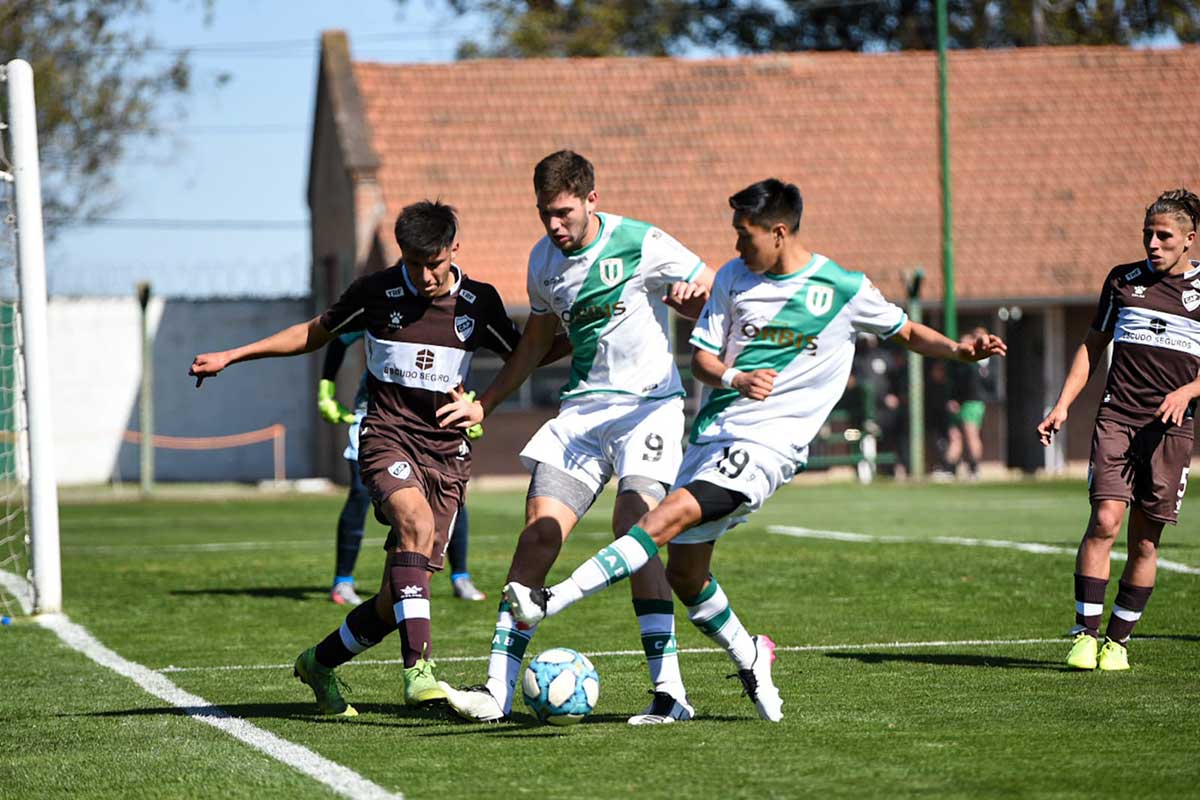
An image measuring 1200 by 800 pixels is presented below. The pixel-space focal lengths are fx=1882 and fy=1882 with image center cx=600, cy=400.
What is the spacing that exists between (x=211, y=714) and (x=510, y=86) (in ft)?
88.5

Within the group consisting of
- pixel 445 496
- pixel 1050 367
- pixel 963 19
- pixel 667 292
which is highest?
pixel 963 19

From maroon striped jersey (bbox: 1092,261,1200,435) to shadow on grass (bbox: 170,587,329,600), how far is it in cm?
593

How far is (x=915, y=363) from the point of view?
1145 inches

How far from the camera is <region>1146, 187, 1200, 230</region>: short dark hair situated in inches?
332

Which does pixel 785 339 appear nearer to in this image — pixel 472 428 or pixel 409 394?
pixel 472 428

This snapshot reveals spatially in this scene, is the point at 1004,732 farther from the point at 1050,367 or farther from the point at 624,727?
the point at 1050,367

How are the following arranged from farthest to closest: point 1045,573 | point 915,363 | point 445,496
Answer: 1. point 915,363
2. point 1045,573
3. point 445,496

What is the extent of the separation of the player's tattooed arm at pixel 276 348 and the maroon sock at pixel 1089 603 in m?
3.64

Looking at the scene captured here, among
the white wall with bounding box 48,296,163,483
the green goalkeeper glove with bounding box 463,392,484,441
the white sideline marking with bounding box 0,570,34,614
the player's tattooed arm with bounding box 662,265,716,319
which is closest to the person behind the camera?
the player's tattooed arm with bounding box 662,265,716,319

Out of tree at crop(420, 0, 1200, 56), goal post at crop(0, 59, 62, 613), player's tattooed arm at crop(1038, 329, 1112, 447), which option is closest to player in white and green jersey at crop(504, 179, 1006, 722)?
player's tattooed arm at crop(1038, 329, 1112, 447)

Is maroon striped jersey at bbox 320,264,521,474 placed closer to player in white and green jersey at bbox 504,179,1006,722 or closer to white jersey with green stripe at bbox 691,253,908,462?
player in white and green jersey at bbox 504,179,1006,722

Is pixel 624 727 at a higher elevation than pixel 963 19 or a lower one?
lower

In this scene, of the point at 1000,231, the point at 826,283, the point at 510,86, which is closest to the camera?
the point at 826,283

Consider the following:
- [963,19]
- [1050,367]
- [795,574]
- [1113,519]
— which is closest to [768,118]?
[1050,367]
